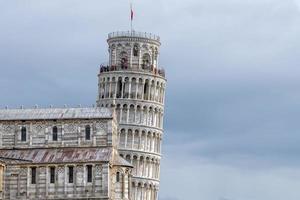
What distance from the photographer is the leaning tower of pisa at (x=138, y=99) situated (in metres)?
174

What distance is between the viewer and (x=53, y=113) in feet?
462

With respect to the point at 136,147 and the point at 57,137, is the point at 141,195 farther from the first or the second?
the point at 57,137

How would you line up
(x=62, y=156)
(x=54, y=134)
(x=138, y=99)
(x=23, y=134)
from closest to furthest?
(x=62, y=156) → (x=54, y=134) → (x=23, y=134) → (x=138, y=99)

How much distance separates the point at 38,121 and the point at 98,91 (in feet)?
134

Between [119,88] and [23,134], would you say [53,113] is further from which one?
[119,88]

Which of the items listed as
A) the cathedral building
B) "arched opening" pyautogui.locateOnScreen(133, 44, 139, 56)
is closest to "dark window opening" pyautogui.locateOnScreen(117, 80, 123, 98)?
"arched opening" pyautogui.locateOnScreen(133, 44, 139, 56)

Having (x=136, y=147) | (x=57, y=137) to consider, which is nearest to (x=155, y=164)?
(x=136, y=147)

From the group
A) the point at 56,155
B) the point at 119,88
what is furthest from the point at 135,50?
the point at 56,155

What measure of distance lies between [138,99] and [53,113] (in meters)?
36.0

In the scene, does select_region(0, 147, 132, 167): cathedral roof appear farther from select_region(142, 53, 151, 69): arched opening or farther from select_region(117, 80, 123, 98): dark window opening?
select_region(142, 53, 151, 69): arched opening

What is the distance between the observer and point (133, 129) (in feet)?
570

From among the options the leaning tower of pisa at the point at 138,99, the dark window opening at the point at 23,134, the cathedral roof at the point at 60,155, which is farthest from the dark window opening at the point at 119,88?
the cathedral roof at the point at 60,155

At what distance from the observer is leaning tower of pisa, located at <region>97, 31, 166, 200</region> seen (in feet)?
570

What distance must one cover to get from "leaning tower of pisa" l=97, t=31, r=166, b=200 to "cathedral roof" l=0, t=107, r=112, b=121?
2913 cm
